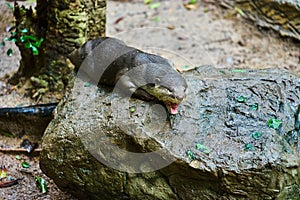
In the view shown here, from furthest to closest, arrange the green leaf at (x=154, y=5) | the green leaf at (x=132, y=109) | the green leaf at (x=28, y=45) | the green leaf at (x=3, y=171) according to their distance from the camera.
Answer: the green leaf at (x=154, y=5) < the green leaf at (x=28, y=45) < the green leaf at (x=3, y=171) < the green leaf at (x=132, y=109)

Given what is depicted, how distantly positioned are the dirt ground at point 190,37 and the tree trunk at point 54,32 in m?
0.33

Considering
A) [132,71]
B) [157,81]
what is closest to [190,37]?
[132,71]

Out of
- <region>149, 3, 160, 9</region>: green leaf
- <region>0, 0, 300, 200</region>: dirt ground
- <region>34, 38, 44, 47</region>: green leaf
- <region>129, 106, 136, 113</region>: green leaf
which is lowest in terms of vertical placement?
<region>0, 0, 300, 200</region>: dirt ground

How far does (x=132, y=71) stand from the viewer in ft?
12.6

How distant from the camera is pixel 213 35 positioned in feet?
22.4

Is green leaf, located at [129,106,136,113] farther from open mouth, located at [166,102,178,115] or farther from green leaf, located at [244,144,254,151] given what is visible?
green leaf, located at [244,144,254,151]

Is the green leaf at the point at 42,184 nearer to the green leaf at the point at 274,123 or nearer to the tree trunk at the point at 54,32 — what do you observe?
the tree trunk at the point at 54,32

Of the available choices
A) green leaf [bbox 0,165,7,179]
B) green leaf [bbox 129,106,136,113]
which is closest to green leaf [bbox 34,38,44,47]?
green leaf [bbox 0,165,7,179]

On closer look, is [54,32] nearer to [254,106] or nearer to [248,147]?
[254,106]

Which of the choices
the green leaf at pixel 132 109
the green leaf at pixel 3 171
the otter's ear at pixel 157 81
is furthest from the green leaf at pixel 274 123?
the green leaf at pixel 3 171

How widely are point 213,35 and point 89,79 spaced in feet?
10.0

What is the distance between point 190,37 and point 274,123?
340cm

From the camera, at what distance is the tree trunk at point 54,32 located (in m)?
4.90

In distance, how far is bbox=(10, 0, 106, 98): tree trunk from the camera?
490 centimetres
